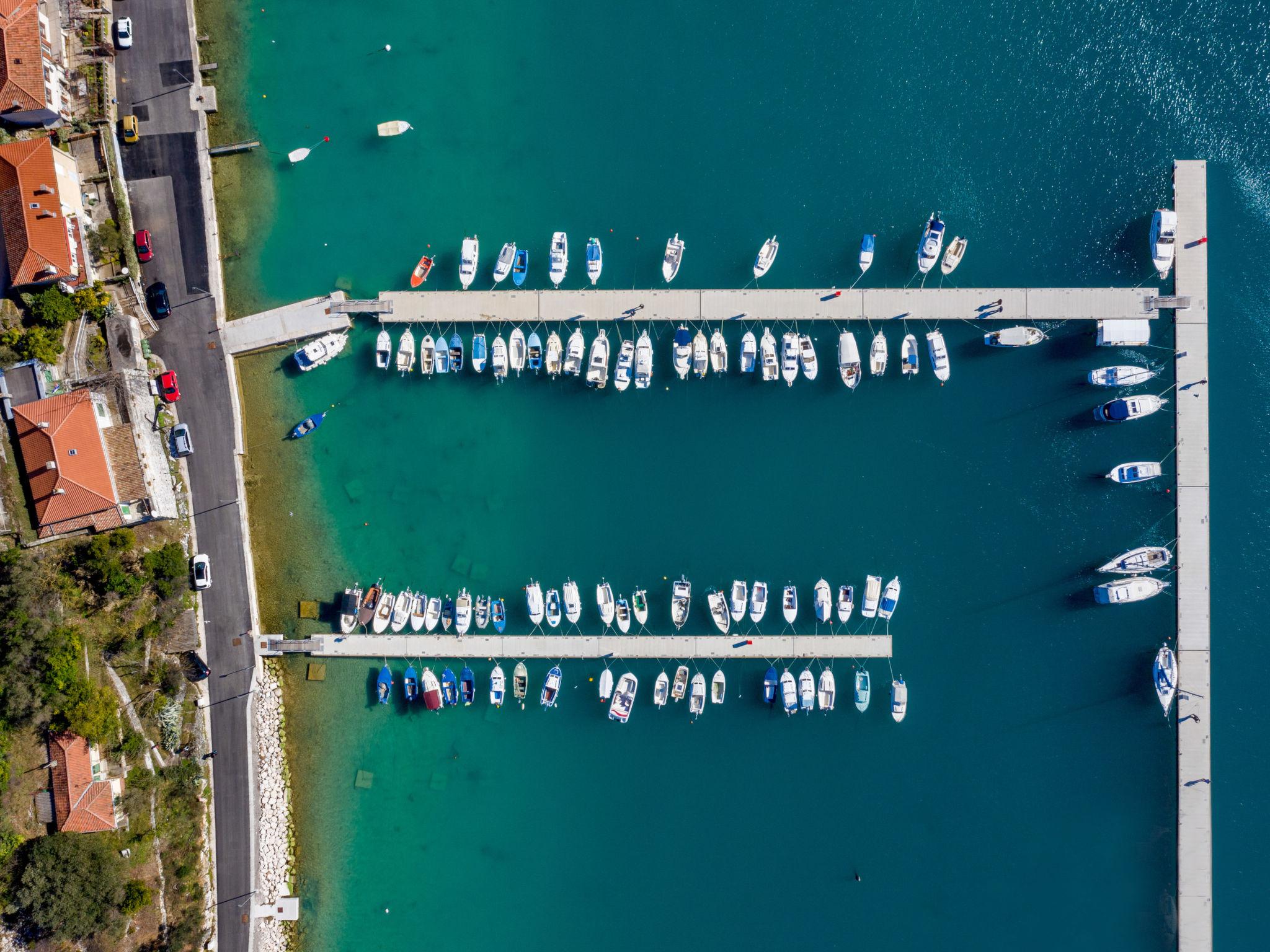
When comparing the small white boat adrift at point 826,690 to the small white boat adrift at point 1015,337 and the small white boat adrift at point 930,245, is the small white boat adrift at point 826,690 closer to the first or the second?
the small white boat adrift at point 1015,337

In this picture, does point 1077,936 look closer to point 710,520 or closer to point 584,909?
point 584,909

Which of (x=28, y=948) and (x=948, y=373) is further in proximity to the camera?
(x=948, y=373)

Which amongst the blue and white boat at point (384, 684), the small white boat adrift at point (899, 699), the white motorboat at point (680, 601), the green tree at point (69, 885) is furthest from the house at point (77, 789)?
the small white boat adrift at point (899, 699)

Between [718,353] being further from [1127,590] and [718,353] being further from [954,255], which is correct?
[1127,590]

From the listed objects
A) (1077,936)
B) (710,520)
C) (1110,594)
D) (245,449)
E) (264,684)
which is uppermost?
(245,449)

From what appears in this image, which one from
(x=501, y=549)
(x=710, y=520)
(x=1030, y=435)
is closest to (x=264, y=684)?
(x=501, y=549)

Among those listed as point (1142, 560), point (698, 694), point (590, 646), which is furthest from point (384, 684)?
point (1142, 560)

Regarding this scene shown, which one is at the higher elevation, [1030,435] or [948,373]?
[948,373]
